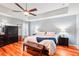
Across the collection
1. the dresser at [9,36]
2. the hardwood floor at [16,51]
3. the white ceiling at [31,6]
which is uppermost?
the white ceiling at [31,6]

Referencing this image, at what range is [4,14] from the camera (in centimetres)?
144

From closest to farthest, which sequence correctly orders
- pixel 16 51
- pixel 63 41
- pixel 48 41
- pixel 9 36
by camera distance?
pixel 16 51, pixel 9 36, pixel 48 41, pixel 63 41

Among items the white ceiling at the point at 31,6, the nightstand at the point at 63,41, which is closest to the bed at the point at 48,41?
the nightstand at the point at 63,41

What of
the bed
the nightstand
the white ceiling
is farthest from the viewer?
the nightstand

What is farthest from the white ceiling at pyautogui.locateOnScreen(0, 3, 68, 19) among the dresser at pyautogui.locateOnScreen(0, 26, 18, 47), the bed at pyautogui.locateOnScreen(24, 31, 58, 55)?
the bed at pyautogui.locateOnScreen(24, 31, 58, 55)

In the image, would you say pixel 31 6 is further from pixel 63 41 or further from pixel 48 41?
pixel 63 41

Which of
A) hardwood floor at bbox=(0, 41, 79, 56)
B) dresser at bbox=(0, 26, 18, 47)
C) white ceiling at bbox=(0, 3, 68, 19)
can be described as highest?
white ceiling at bbox=(0, 3, 68, 19)

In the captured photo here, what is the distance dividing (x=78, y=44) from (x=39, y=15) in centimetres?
108

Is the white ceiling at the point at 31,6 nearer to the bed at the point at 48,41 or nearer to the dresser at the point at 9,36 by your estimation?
the dresser at the point at 9,36

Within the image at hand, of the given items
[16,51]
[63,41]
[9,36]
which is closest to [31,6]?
[9,36]

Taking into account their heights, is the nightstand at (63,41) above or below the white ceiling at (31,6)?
below

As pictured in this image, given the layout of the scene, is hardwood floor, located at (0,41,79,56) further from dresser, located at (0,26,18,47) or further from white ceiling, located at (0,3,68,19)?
white ceiling, located at (0,3,68,19)

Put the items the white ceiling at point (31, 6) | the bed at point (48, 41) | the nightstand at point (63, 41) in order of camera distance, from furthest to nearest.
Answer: the nightstand at point (63, 41), the bed at point (48, 41), the white ceiling at point (31, 6)

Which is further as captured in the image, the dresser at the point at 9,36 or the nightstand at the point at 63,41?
the nightstand at the point at 63,41
